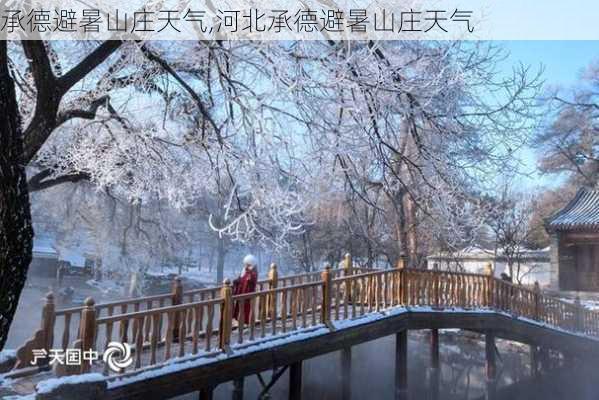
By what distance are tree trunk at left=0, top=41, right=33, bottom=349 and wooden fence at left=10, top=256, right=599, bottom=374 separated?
1792 mm

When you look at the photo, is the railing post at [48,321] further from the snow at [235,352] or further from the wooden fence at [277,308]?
the snow at [235,352]

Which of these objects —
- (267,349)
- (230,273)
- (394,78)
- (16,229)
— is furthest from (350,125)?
(230,273)

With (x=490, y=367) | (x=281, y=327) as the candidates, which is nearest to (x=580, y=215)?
(x=490, y=367)

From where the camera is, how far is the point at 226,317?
286 inches

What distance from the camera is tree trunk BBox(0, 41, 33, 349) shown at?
13.1 ft

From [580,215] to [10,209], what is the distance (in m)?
22.6

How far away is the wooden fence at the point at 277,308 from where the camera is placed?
6594 millimetres

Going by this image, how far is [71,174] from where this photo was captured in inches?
356

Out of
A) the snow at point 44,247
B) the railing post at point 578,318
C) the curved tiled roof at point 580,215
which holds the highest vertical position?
the curved tiled roof at point 580,215

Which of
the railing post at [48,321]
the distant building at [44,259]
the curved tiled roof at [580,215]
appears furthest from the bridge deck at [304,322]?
the distant building at [44,259]

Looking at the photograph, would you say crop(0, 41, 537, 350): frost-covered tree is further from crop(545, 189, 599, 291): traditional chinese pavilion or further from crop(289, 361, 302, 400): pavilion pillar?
crop(545, 189, 599, 291): traditional chinese pavilion

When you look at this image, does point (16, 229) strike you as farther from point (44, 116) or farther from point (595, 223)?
point (595, 223)

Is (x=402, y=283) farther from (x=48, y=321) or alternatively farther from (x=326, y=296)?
(x=48, y=321)

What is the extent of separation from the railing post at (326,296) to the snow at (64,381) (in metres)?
4.05
